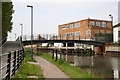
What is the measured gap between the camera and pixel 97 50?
177 feet

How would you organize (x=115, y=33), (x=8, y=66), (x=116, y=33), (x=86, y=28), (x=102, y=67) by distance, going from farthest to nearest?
(x=86, y=28)
(x=115, y=33)
(x=116, y=33)
(x=102, y=67)
(x=8, y=66)

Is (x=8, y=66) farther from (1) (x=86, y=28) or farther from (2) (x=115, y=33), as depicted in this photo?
(1) (x=86, y=28)

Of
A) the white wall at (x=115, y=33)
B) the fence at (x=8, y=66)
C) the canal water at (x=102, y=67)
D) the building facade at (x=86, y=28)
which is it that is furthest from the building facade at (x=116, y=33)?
the fence at (x=8, y=66)

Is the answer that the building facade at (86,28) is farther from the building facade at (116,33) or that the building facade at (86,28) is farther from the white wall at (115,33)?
the building facade at (116,33)

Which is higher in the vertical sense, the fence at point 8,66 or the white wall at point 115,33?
the white wall at point 115,33

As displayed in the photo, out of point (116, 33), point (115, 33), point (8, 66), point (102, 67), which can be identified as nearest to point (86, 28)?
point (115, 33)

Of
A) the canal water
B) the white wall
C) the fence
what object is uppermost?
the white wall

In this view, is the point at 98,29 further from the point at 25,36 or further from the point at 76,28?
the point at 25,36

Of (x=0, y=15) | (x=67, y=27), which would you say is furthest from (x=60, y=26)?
(x=0, y=15)

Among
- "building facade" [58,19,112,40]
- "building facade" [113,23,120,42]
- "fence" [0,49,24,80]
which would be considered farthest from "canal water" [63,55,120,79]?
"building facade" [58,19,112,40]

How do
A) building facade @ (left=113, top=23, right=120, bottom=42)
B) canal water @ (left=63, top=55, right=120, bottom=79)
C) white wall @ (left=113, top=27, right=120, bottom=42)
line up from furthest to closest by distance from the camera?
1. white wall @ (left=113, top=27, right=120, bottom=42)
2. building facade @ (left=113, top=23, right=120, bottom=42)
3. canal water @ (left=63, top=55, right=120, bottom=79)

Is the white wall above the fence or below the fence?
A: above

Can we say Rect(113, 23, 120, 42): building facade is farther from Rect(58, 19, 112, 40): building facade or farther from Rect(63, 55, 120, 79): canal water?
Rect(63, 55, 120, 79): canal water

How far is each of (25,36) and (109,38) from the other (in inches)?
970
